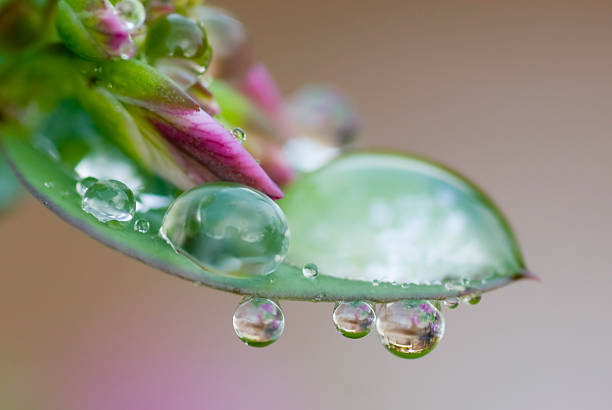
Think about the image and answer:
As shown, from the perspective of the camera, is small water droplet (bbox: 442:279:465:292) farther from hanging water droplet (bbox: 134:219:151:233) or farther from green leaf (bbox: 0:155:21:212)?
green leaf (bbox: 0:155:21:212)

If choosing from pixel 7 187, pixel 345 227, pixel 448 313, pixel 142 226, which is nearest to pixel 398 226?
pixel 345 227

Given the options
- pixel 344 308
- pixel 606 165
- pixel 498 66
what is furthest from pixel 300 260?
pixel 498 66

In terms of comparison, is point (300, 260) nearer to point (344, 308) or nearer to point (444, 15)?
point (344, 308)

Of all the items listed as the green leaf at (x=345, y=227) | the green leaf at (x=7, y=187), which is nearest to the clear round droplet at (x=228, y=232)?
the green leaf at (x=345, y=227)

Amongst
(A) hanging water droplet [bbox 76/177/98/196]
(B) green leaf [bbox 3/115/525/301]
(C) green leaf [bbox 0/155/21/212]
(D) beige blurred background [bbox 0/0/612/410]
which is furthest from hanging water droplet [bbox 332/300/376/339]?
(D) beige blurred background [bbox 0/0/612/410]

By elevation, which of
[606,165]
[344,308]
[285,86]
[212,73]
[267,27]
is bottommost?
[344,308]

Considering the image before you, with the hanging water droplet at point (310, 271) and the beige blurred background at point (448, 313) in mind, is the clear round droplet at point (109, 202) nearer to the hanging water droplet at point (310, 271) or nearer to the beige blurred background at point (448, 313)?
the hanging water droplet at point (310, 271)

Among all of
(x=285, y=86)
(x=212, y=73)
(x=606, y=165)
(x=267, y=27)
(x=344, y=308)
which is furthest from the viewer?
(x=267, y=27)
